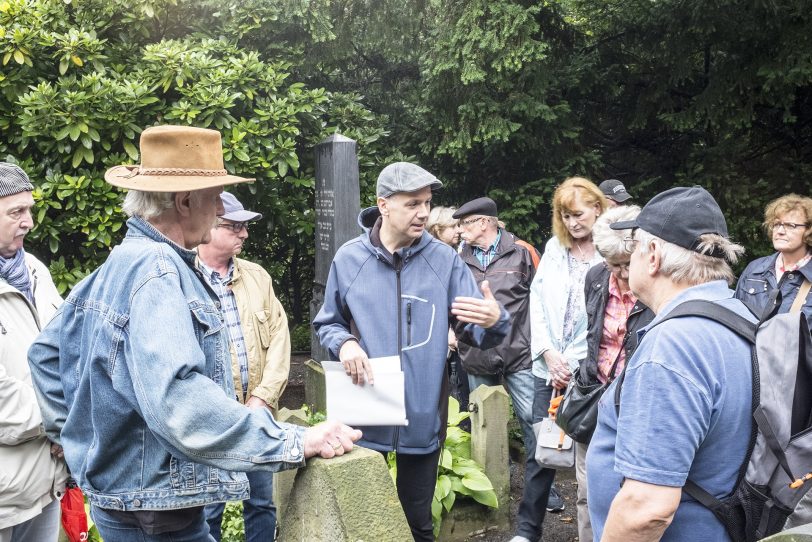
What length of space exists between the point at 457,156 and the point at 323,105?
5.93ft

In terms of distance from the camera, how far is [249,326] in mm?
4168

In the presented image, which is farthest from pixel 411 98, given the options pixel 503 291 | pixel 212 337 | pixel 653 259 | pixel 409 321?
pixel 212 337

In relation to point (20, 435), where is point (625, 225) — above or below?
above

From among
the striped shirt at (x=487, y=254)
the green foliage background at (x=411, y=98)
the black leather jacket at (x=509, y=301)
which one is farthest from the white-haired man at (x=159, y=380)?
the green foliage background at (x=411, y=98)

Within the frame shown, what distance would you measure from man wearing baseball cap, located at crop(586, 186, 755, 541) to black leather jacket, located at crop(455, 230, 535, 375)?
3.40 m

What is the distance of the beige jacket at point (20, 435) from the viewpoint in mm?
2750

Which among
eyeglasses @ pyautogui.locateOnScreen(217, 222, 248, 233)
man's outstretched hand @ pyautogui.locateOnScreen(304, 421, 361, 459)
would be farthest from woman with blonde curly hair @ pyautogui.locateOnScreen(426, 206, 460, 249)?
man's outstretched hand @ pyautogui.locateOnScreen(304, 421, 361, 459)

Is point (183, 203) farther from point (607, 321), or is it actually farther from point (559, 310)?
point (559, 310)

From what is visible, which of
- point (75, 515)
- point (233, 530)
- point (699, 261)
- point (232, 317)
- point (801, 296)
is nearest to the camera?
point (699, 261)

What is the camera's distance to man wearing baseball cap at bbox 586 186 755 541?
2020mm

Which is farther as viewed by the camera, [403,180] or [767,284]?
[767,284]

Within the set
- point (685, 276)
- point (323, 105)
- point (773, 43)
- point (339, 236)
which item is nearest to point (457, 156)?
point (323, 105)

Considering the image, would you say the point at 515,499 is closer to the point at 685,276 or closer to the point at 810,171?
the point at 685,276

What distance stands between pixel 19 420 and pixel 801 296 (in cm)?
519
